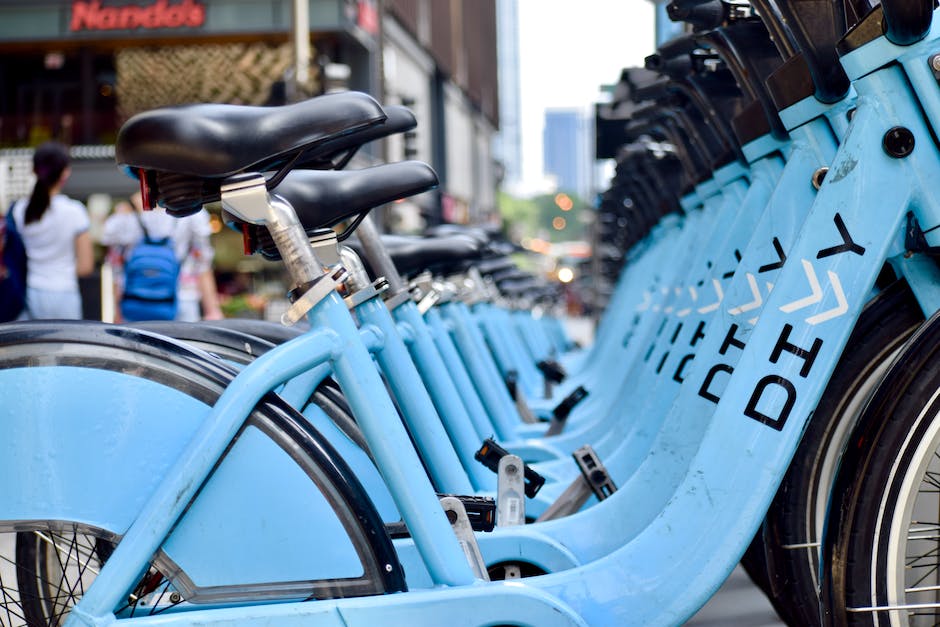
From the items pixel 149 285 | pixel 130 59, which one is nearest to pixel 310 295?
pixel 149 285

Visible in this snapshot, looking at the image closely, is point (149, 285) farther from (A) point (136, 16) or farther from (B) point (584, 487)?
(A) point (136, 16)

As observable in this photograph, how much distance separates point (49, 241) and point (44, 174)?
0.35 m

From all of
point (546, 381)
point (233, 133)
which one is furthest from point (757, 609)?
point (546, 381)

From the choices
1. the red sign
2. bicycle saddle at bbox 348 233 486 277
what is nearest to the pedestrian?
bicycle saddle at bbox 348 233 486 277

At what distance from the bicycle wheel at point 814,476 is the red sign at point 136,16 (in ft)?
90.4

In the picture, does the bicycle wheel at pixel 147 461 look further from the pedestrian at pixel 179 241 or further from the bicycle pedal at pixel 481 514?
the pedestrian at pixel 179 241

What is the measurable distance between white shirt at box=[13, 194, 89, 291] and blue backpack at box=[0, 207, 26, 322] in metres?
0.03

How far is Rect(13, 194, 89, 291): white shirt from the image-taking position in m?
5.79

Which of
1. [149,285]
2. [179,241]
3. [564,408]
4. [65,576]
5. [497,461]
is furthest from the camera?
[179,241]

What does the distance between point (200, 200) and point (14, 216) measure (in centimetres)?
456

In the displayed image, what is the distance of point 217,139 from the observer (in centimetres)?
170

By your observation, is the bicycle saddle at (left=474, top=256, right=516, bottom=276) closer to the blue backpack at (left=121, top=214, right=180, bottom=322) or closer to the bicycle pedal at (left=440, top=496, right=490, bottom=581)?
the blue backpack at (left=121, top=214, right=180, bottom=322)

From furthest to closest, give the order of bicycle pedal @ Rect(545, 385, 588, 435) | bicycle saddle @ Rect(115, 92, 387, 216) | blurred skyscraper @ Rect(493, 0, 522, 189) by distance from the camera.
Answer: blurred skyscraper @ Rect(493, 0, 522, 189) → bicycle pedal @ Rect(545, 385, 588, 435) → bicycle saddle @ Rect(115, 92, 387, 216)

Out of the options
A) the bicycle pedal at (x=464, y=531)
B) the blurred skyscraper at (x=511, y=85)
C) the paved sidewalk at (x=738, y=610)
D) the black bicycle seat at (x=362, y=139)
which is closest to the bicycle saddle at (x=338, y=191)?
the black bicycle seat at (x=362, y=139)
